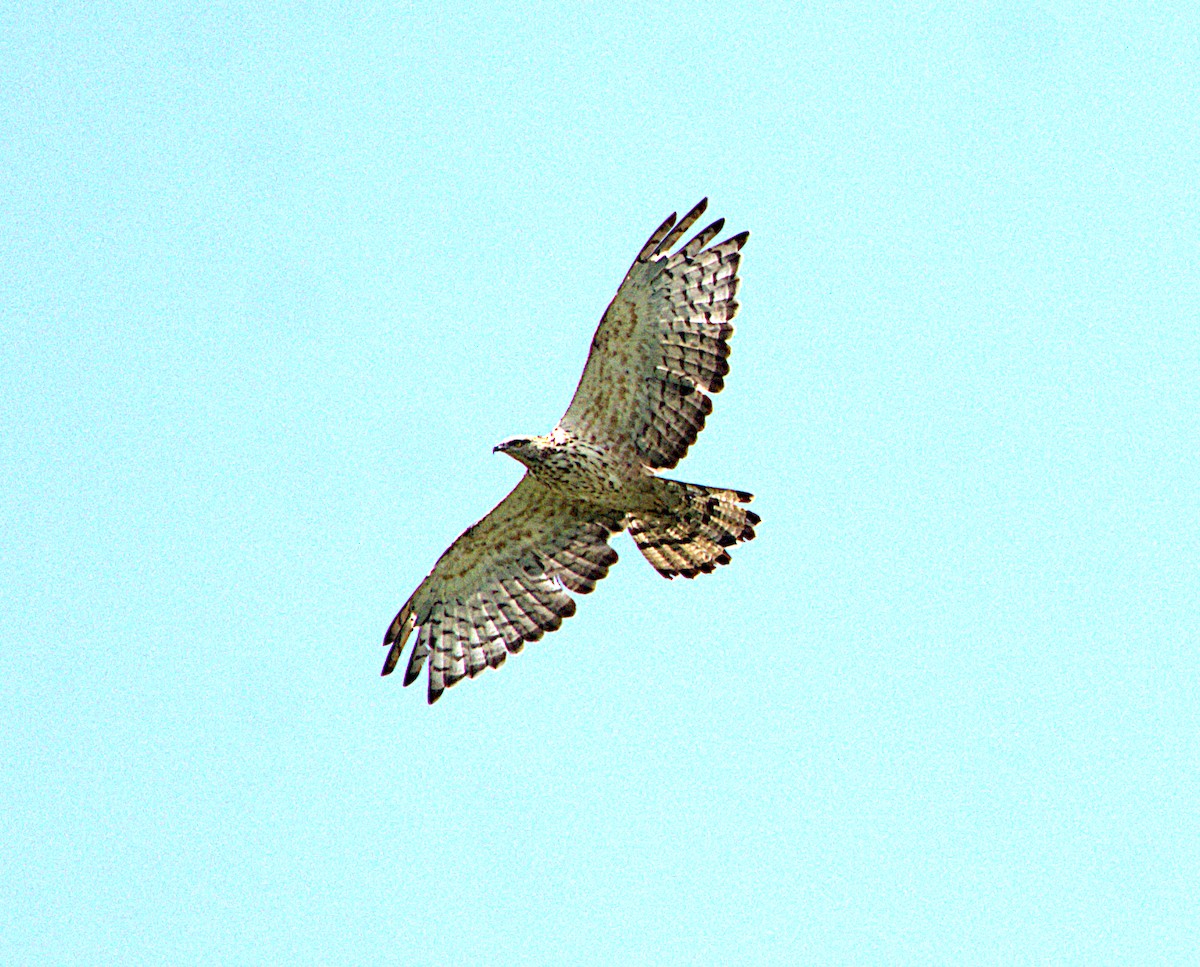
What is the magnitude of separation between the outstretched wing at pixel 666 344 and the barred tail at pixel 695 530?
1.41 ft

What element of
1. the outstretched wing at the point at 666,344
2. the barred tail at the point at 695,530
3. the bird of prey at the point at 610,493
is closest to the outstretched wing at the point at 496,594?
the bird of prey at the point at 610,493

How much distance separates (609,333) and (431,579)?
2.77m

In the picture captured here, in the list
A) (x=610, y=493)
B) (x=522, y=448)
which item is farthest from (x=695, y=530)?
(x=522, y=448)

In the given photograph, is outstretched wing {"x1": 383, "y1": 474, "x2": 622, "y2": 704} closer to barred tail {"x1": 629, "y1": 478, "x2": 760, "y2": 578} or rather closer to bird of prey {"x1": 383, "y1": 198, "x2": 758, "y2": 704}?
bird of prey {"x1": 383, "y1": 198, "x2": 758, "y2": 704}

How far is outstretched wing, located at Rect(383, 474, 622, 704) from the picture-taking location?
1590 cm

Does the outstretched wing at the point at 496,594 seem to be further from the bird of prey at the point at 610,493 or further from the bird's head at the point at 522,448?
the bird's head at the point at 522,448

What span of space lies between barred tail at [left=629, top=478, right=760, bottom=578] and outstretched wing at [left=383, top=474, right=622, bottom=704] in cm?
44

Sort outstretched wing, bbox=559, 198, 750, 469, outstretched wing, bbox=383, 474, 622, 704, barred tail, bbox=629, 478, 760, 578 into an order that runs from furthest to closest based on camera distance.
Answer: outstretched wing, bbox=383, 474, 622, 704 → barred tail, bbox=629, 478, 760, 578 → outstretched wing, bbox=559, 198, 750, 469

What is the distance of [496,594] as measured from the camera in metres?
16.1

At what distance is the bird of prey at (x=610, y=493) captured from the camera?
1470 centimetres

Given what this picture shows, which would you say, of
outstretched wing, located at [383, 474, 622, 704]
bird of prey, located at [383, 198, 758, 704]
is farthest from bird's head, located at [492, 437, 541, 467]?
outstretched wing, located at [383, 474, 622, 704]

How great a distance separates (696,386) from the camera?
14836mm

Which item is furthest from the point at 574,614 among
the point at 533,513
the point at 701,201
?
the point at 701,201

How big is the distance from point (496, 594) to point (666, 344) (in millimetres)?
2795
